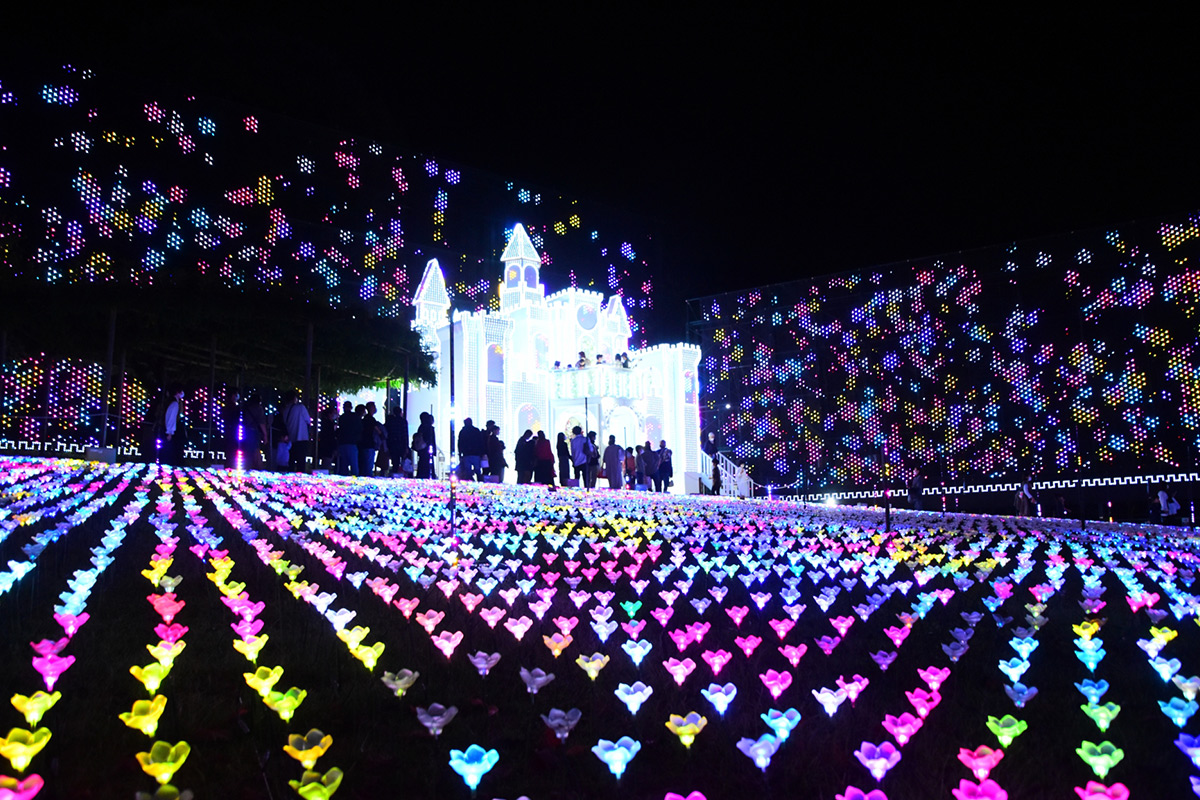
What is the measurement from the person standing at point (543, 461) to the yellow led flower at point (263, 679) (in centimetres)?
1760

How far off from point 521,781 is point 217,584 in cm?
266

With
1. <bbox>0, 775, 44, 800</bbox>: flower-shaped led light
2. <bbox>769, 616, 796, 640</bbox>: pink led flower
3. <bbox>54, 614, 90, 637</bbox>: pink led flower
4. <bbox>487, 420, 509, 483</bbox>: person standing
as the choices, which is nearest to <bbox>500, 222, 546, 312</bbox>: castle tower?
<bbox>487, 420, 509, 483</bbox>: person standing

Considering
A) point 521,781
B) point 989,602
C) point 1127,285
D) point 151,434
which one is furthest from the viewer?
point 1127,285

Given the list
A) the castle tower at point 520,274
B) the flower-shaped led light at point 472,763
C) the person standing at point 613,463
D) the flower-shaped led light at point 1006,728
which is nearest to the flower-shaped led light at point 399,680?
the flower-shaped led light at point 472,763

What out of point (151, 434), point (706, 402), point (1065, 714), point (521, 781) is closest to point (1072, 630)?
point (1065, 714)

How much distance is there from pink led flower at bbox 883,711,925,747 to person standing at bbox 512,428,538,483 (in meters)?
18.3

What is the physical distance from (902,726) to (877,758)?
377mm

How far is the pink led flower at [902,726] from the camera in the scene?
285 cm

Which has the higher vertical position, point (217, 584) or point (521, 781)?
point (217, 584)

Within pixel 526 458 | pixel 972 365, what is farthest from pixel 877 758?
pixel 972 365

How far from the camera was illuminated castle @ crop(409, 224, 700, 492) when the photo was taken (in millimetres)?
33188

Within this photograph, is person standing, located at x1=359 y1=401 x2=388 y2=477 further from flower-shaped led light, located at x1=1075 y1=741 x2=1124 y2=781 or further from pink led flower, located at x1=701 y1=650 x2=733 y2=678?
flower-shaped led light, located at x1=1075 y1=741 x2=1124 y2=781

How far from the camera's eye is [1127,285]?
30.5 meters

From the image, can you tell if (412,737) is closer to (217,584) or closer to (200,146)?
(217,584)
